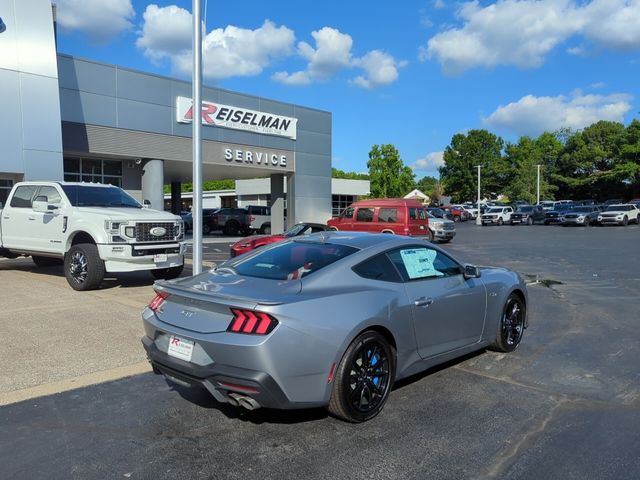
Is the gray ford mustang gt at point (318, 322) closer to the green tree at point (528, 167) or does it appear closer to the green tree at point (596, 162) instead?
the green tree at point (596, 162)

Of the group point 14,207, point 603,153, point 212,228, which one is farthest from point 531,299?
point 603,153

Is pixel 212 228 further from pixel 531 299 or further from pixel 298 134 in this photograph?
pixel 531 299

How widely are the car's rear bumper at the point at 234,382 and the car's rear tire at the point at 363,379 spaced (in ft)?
0.64

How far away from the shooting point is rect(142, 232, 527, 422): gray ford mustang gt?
3.63 meters

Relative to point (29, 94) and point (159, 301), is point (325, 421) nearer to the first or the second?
point (159, 301)

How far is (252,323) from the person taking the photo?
3650 millimetres

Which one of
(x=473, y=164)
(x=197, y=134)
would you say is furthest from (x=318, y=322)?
(x=473, y=164)

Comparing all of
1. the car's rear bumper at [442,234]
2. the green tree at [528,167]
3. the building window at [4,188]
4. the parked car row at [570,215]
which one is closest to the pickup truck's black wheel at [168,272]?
the building window at [4,188]

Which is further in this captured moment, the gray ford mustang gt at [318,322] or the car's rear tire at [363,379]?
the car's rear tire at [363,379]

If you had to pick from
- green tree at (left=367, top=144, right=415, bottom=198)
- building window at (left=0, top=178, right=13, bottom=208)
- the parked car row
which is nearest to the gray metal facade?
building window at (left=0, top=178, right=13, bottom=208)

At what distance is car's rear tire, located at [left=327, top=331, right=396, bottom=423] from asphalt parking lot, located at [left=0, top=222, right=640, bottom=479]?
0.14 m

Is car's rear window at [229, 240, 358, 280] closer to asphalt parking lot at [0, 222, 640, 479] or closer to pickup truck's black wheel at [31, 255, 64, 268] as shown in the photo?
asphalt parking lot at [0, 222, 640, 479]

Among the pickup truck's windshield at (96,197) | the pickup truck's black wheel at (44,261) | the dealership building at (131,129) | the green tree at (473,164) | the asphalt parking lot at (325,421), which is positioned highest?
the green tree at (473,164)

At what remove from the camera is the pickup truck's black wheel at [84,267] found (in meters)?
9.47
